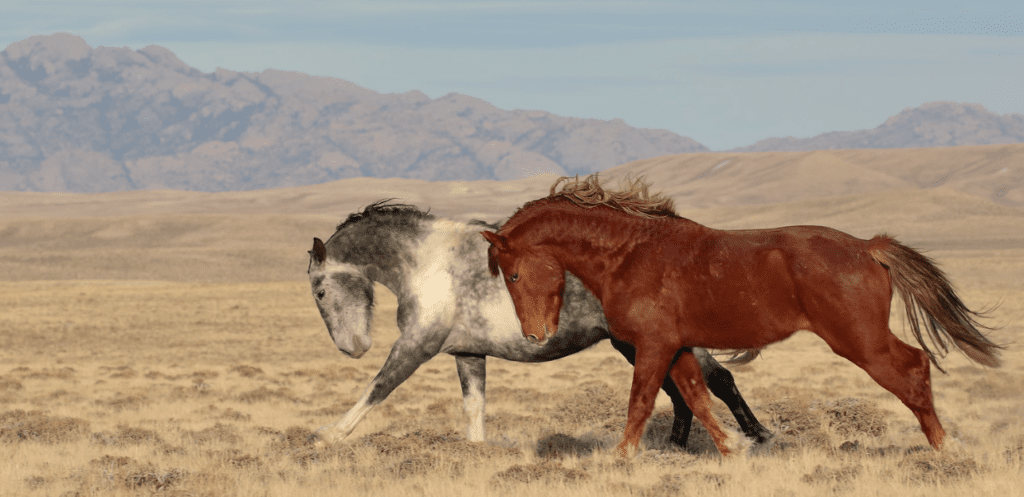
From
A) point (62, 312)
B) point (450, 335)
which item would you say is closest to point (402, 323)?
point (450, 335)

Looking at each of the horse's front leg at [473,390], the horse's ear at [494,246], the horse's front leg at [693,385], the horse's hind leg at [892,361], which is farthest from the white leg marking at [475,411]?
the horse's hind leg at [892,361]

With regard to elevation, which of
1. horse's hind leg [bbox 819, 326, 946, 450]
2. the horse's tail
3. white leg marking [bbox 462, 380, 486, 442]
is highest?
the horse's tail

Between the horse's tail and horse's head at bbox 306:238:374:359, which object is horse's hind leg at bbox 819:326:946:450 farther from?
horse's head at bbox 306:238:374:359

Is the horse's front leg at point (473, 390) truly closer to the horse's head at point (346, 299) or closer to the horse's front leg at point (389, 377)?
the horse's front leg at point (389, 377)

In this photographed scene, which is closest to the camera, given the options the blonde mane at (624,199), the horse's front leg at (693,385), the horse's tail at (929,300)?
the horse's tail at (929,300)

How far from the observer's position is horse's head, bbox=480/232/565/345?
24.7 ft

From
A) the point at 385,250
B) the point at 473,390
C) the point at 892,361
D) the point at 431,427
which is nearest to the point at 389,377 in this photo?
the point at 473,390

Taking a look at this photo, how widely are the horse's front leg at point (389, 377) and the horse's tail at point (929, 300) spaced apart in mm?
3692

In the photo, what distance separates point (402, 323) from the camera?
873 centimetres

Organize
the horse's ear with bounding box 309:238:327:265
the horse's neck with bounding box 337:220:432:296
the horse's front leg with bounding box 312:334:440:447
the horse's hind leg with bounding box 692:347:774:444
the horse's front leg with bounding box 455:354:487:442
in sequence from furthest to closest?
1. the horse's ear with bounding box 309:238:327:265
2. the horse's front leg with bounding box 455:354:487:442
3. the horse's neck with bounding box 337:220:432:296
4. the horse's hind leg with bounding box 692:347:774:444
5. the horse's front leg with bounding box 312:334:440:447

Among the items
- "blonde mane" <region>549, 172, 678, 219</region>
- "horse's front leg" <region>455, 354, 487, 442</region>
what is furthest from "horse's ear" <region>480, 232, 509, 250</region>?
"horse's front leg" <region>455, 354, 487, 442</region>

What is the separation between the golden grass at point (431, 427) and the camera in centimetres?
735

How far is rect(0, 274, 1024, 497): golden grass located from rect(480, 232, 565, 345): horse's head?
1132 mm

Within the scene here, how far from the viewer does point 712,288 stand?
7.21 meters
